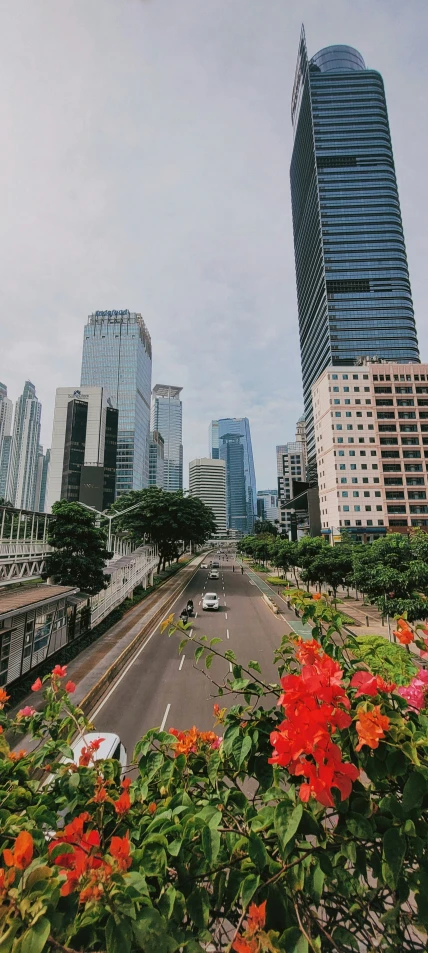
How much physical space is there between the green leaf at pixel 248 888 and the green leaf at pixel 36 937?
1.92 ft

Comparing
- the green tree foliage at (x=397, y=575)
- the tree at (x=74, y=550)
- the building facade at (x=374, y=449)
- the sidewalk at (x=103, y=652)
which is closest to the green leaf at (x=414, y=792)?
the sidewalk at (x=103, y=652)

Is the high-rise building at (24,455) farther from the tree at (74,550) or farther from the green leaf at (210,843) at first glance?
the green leaf at (210,843)

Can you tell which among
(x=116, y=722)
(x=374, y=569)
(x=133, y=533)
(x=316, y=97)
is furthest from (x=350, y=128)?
(x=116, y=722)

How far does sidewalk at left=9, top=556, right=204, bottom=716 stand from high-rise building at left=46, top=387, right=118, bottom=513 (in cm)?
8215

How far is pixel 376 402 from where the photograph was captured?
53.1 meters

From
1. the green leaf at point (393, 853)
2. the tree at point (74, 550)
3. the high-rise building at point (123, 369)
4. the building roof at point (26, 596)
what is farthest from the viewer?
the high-rise building at point (123, 369)

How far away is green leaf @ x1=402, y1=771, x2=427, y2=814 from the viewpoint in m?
1.20

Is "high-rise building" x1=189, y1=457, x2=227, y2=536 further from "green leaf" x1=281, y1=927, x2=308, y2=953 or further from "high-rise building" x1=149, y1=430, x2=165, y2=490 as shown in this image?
"green leaf" x1=281, y1=927, x2=308, y2=953

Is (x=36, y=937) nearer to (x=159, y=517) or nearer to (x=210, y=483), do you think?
(x=159, y=517)

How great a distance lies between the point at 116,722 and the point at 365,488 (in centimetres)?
4666

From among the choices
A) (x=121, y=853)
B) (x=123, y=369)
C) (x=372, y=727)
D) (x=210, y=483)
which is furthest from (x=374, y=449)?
(x=210, y=483)

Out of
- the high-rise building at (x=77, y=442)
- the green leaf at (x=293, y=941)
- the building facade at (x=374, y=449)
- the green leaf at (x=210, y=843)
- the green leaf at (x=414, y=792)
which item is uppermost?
the high-rise building at (x=77, y=442)

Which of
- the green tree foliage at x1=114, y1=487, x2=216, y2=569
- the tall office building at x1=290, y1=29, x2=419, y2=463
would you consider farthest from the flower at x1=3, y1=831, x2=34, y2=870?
the tall office building at x1=290, y1=29, x2=419, y2=463

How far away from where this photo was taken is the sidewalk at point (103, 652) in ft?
38.2
